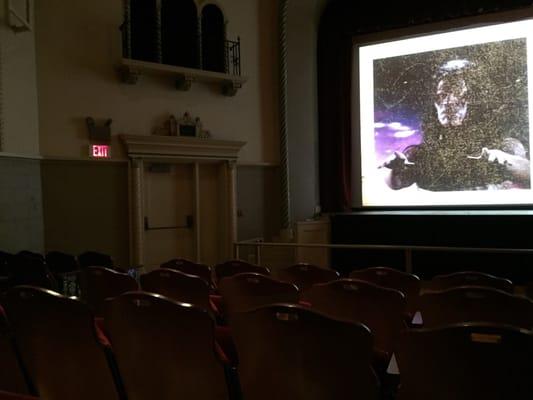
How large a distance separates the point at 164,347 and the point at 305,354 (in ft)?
1.66

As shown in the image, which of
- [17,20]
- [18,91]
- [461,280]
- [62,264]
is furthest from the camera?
[18,91]

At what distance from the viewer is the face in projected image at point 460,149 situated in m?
6.47

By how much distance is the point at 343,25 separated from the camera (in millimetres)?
7621

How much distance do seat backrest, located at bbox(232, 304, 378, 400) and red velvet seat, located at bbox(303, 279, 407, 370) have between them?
0.59 metres

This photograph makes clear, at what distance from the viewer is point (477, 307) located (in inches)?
74.1

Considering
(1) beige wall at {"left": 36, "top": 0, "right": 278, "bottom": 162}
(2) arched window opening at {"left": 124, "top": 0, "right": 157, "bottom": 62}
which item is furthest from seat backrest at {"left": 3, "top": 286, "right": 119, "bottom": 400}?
(2) arched window opening at {"left": 124, "top": 0, "right": 157, "bottom": 62}

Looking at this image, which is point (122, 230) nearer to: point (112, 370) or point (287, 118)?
point (287, 118)

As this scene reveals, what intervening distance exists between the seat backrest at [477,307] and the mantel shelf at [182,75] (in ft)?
17.0

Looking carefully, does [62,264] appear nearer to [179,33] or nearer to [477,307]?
[477,307]

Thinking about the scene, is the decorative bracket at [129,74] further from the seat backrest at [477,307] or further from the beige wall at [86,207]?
the seat backrest at [477,307]

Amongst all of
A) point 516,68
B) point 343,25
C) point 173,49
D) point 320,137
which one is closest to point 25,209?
point 173,49

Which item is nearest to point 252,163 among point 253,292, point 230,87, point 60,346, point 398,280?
point 230,87

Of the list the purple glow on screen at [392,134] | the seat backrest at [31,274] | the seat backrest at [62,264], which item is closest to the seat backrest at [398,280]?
the seat backrest at [31,274]

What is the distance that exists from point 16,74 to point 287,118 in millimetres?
4177
